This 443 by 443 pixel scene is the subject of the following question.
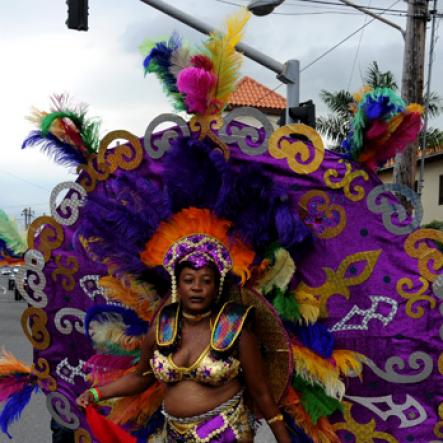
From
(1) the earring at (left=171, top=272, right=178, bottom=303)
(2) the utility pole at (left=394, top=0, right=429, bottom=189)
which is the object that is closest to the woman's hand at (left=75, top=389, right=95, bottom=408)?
(1) the earring at (left=171, top=272, right=178, bottom=303)

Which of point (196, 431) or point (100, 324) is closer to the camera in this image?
point (196, 431)

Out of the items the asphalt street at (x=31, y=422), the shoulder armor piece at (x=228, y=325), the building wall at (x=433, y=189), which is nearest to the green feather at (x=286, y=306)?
the shoulder armor piece at (x=228, y=325)

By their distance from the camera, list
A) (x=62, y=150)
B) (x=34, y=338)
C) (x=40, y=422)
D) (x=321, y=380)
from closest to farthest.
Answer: (x=321, y=380), (x=62, y=150), (x=34, y=338), (x=40, y=422)

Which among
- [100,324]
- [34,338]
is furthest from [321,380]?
[34,338]

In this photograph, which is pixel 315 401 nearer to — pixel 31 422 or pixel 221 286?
pixel 221 286

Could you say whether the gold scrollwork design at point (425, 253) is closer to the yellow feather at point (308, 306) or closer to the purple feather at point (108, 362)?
the yellow feather at point (308, 306)

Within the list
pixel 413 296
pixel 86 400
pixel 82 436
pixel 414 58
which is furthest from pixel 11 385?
pixel 414 58

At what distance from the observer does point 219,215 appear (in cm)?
286

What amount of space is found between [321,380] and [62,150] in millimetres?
1658

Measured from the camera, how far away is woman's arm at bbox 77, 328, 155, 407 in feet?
9.55

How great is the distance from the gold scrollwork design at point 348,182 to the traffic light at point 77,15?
16.7 feet

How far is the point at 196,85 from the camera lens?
266 centimetres

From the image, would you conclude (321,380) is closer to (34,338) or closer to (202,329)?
(202,329)

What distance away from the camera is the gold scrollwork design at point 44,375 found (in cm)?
340
